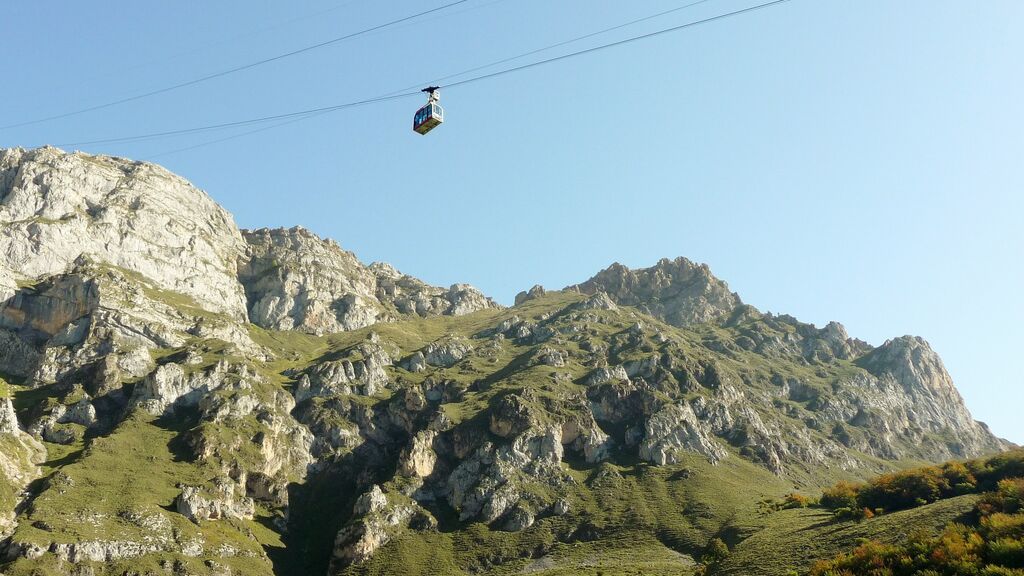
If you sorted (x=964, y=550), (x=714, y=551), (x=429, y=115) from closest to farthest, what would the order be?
1. (x=429, y=115)
2. (x=964, y=550)
3. (x=714, y=551)

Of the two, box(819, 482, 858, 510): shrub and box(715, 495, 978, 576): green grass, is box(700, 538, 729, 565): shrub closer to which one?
box(715, 495, 978, 576): green grass

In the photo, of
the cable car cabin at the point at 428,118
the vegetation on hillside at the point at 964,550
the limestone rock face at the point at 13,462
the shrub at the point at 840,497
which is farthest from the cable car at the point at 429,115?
the limestone rock face at the point at 13,462

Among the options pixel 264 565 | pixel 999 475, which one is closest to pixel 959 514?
pixel 999 475

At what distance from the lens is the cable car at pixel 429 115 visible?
64188 mm

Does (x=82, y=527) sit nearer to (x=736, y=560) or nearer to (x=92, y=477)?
(x=92, y=477)

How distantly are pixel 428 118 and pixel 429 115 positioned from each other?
28 centimetres

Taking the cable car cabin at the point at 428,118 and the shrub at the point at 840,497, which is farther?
the shrub at the point at 840,497

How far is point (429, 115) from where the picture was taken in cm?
6412

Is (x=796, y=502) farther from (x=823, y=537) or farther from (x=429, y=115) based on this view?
(x=429, y=115)

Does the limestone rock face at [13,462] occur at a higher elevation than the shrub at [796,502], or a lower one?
higher

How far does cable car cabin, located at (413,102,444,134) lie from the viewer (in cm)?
6412

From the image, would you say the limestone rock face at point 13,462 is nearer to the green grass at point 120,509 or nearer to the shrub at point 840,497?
the green grass at point 120,509

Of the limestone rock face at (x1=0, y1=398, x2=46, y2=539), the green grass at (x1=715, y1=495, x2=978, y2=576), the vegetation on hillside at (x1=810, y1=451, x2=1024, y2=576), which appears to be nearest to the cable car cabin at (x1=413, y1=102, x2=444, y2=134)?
the vegetation on hillside at (x1=810, y1=451, x2=1024, y2=576)

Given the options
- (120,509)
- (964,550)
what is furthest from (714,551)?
(120,509)
